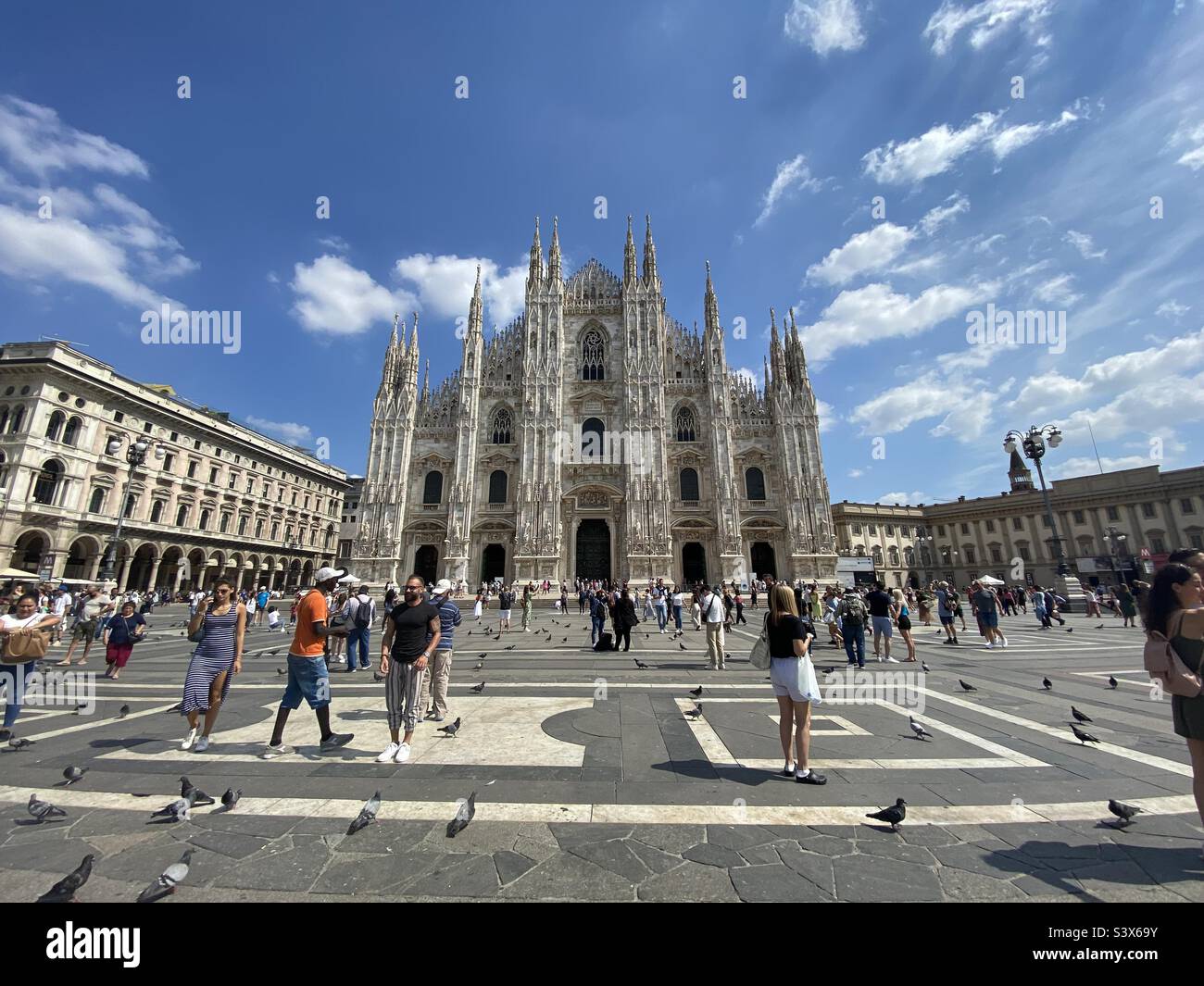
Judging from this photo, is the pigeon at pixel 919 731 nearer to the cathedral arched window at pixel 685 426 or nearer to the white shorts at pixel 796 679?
the white shorts at pixel 796 679

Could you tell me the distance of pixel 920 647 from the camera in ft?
38.7

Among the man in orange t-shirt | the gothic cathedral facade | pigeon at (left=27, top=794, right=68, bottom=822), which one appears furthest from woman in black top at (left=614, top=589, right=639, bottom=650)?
the gothic cathedral facade

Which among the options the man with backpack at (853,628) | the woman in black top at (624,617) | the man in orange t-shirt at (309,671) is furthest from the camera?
the woman in black top at (624,617)

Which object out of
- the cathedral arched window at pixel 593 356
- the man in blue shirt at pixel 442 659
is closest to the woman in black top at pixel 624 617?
the man in blue shirt at pixel 442 659

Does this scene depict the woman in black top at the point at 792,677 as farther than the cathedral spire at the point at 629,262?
No

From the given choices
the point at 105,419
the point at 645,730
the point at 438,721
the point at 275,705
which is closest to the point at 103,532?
the point at 105,419

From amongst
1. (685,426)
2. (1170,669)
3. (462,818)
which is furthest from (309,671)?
(685,426)

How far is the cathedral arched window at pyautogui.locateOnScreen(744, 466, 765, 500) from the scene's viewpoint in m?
30.3

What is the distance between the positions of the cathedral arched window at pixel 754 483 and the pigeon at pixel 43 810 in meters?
30.1

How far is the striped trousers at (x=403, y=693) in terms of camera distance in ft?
13.5

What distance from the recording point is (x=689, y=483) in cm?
3044

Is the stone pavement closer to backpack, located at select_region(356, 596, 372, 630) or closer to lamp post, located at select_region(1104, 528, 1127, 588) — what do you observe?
backpack, located at select_region(356, 596, 372, 630)

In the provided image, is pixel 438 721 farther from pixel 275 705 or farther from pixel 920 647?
pixel 920 647
